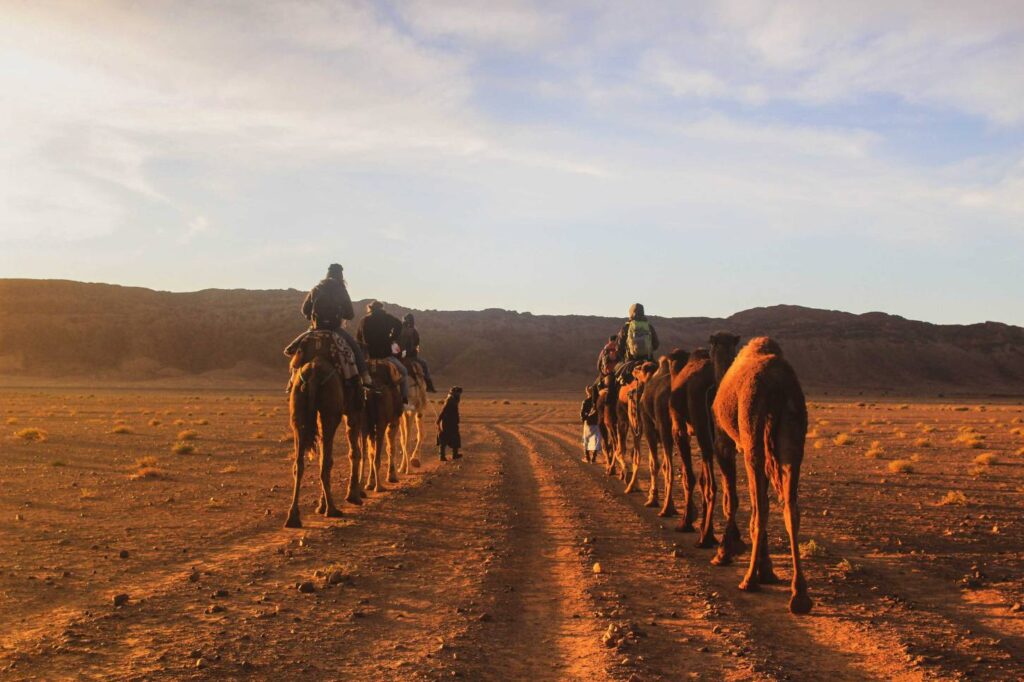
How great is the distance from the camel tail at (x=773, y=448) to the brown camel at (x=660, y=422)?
3.36m

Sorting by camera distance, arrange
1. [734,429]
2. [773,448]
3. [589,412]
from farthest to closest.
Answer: [589,412] < [734,429] < [773,448]

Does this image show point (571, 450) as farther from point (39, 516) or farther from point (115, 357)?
point (115, 357)

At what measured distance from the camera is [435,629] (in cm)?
609

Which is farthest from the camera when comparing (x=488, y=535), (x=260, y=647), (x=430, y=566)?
(x=488, y=535)

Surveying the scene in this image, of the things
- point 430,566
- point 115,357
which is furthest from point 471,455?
point 115,357

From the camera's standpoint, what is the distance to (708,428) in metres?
9.17

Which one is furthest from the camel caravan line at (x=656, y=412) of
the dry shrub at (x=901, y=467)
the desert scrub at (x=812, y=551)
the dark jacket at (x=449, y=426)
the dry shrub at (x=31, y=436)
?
the dry shrub at (x=31, y=436)

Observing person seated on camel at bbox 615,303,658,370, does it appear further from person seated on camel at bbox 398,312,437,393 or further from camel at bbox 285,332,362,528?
camel at bbox 285,332,362,528

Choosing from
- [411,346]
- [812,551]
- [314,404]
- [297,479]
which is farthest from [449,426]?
[812,551]

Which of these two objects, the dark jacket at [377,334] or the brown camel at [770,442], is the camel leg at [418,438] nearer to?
the dark jacket at [377,334]

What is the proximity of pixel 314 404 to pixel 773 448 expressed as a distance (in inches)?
262

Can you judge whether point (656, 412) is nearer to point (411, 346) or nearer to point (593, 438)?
point (411, 346)

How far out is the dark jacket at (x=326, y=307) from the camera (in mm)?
12266

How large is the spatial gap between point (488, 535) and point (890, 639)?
514cm
